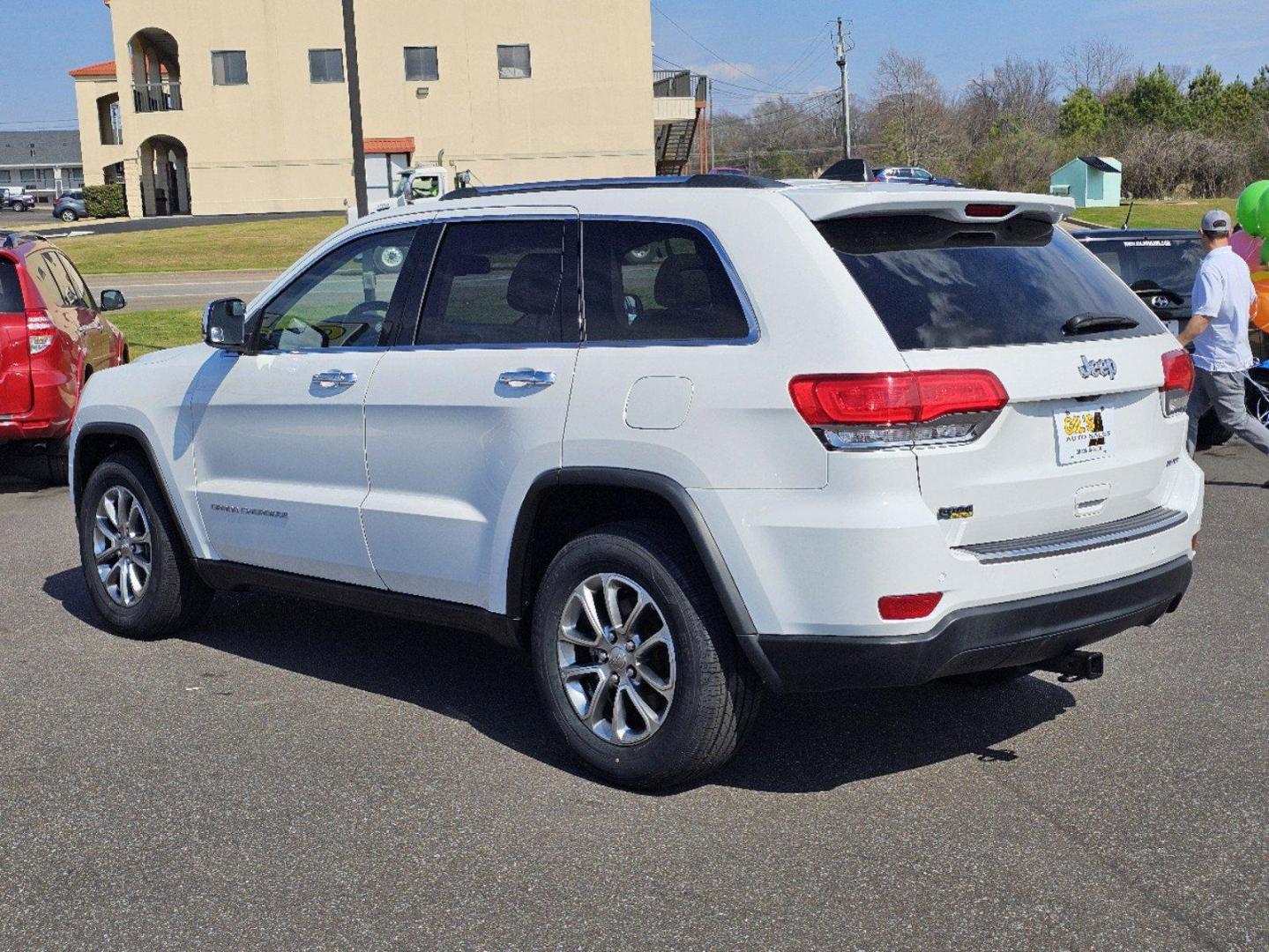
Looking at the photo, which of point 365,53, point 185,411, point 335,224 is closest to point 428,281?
point 185,411

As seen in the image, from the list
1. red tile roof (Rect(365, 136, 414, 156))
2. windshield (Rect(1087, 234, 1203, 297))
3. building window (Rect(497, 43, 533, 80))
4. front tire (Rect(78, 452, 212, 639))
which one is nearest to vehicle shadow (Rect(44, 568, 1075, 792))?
front tire (Rect(78, 452, 212, 639))

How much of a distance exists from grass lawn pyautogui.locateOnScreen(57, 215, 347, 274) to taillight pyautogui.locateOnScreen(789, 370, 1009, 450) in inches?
1447

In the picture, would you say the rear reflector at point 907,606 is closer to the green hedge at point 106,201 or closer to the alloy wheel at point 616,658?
the alloy wheel at point 616,658

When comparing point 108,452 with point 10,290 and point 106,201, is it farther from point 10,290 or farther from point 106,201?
point 106,201

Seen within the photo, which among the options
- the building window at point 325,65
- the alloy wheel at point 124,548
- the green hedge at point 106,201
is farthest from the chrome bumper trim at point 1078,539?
the green hedge at point 106,201

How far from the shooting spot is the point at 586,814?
4.54 metres

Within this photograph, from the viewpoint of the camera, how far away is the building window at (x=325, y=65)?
61.4 meters

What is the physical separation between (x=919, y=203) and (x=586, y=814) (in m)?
2.10

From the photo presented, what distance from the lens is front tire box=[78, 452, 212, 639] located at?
655cm

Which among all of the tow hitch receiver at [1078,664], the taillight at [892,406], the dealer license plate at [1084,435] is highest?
the taillight at [892,406]

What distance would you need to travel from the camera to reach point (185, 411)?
6297 millimetres

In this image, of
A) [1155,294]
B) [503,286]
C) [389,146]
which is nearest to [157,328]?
[1155,294]

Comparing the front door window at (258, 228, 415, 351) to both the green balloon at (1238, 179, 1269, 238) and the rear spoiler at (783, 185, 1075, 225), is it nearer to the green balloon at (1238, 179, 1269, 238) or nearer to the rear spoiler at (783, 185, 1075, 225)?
the rear spoiler at (783, 185, 1075, 225)

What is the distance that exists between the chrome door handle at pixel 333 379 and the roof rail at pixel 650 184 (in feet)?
2.48
